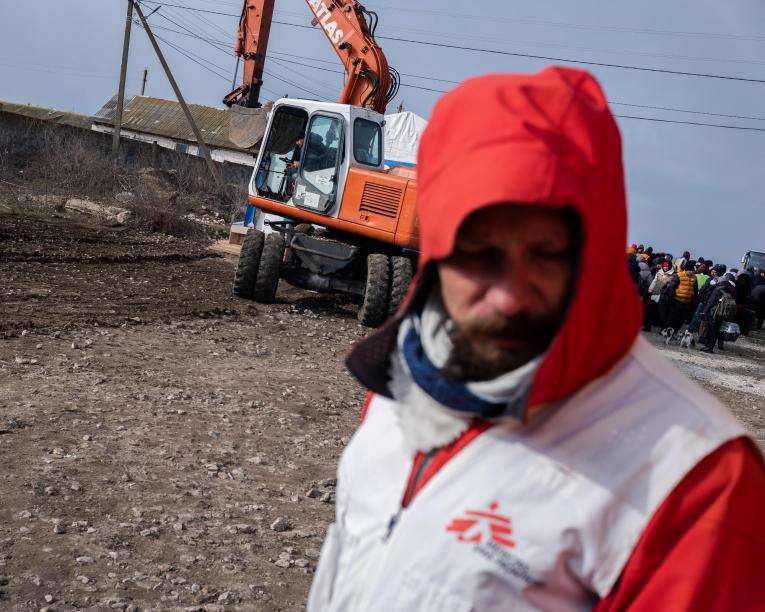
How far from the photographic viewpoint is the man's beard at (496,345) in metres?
1.35

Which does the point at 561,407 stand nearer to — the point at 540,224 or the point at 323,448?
the point at 540,224

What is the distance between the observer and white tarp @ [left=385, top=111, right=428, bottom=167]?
Result: 25938 mm

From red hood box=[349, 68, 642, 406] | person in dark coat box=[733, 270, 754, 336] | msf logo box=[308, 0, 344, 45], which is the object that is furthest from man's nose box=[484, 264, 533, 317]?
person in dark coat box=[733, 270, 754, 336]

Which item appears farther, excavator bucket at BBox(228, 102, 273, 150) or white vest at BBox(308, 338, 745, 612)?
excavator bucket at BBox(228, 102, 273, 150)

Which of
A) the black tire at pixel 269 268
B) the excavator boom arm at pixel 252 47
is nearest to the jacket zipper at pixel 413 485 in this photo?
the black tire at pixel 269 268

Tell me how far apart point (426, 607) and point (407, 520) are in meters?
0.14

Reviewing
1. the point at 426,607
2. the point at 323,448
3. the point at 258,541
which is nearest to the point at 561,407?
the point at 426,607

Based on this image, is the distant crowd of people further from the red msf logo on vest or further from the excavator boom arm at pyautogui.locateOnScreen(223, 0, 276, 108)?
the red msf logo on vest

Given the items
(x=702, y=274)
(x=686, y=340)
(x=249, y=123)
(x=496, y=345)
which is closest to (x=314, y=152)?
(x=249, y=123)

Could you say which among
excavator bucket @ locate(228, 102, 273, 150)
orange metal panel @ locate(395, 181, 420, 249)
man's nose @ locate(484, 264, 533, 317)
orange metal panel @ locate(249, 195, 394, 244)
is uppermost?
man's nose @ locate(484, 264, 533, 317)

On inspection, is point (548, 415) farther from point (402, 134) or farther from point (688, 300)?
point (402, 134)

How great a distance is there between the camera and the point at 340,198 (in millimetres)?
12422

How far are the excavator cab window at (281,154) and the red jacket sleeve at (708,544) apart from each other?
1207 centimetres

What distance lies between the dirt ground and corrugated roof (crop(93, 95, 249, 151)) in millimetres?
36685
